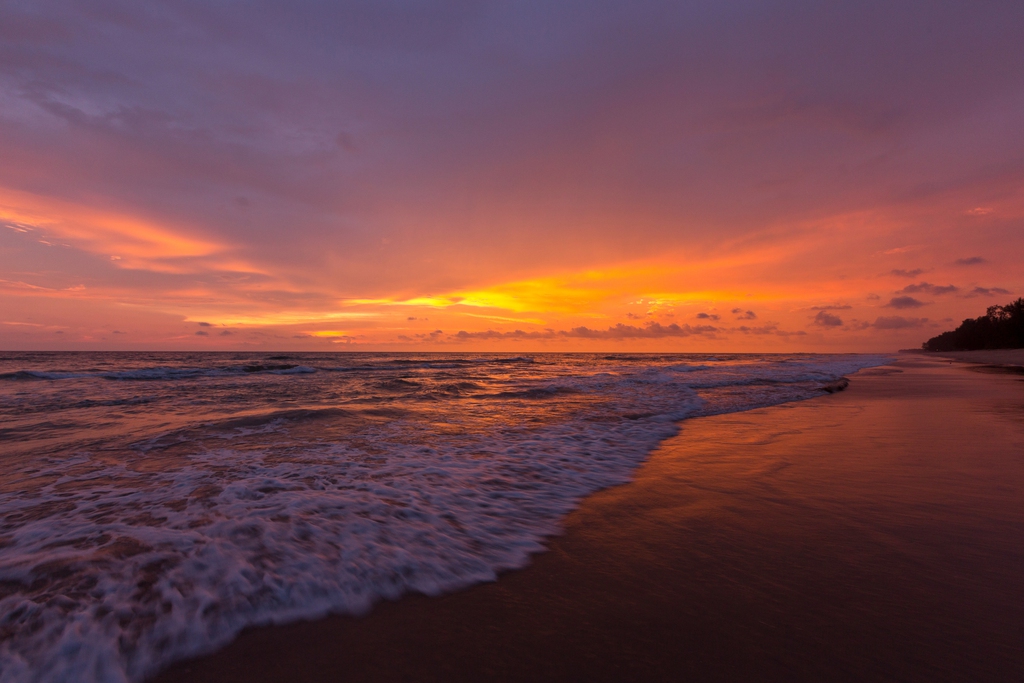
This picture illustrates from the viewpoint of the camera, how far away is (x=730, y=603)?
2838 millimetres

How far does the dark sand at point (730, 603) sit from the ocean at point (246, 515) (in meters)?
0.39

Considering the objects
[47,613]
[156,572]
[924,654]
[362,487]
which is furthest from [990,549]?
[47,613]

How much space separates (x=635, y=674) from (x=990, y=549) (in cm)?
349

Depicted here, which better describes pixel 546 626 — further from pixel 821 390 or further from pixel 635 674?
pixel 821 390

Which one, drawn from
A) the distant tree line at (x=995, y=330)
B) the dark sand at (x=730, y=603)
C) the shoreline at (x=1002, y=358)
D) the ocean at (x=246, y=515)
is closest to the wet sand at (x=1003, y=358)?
the shoreline at (x=1002, y=358)

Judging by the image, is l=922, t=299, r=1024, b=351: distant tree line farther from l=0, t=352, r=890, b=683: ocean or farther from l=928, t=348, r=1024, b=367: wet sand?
l=0, t=352, r=890, b=683: ocean

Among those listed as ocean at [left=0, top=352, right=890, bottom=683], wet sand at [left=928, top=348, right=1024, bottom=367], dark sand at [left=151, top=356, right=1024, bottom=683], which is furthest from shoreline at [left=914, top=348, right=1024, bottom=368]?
ocean at [left=0, top=352, right=890, bottom=683]

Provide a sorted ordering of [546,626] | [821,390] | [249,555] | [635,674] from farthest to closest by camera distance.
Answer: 1. [821,390]
2. [249,555]
3. [546,626]
4. [635,674]

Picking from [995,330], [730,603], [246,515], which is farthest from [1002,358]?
[246,515]

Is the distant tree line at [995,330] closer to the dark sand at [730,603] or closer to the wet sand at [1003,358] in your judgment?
the wet sand at [1003,358]

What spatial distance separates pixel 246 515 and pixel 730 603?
14.7 feet

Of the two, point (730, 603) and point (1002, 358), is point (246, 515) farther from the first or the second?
point (1002, 358)

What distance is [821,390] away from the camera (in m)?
16.7

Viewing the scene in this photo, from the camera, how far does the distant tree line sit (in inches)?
2694
